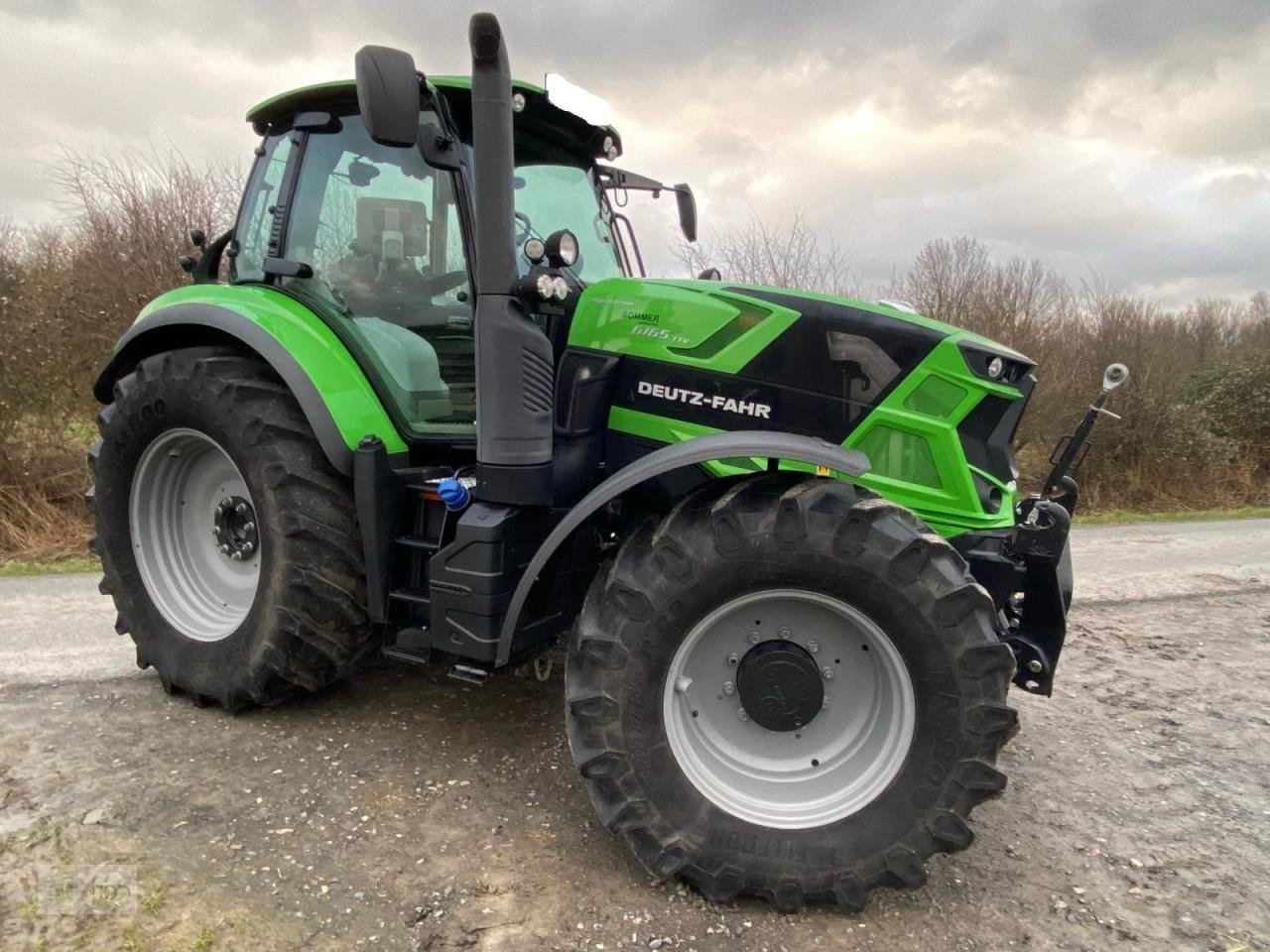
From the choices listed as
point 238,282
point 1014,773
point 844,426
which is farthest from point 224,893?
point 1014,773

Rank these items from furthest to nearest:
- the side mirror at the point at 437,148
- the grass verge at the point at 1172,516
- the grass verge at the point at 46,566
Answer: the grass verge at the point at 1172,516, the grass verge at the point at 46,566, the side mirror at the point at 437,148

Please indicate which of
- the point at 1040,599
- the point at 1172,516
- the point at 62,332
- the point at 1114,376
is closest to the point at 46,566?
the point at 62,332

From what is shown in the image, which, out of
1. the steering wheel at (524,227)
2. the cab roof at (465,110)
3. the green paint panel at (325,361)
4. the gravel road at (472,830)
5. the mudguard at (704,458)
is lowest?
the gravel road at (472,830)

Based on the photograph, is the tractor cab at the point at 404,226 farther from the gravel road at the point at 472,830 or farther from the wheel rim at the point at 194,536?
the gravel road at the point at 472,830

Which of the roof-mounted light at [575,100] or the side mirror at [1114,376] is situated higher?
the roof-mounted light at [575,100]

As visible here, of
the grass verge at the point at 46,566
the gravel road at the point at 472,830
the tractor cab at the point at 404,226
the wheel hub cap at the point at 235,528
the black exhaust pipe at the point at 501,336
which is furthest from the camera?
the grass verge at the point at 46,566

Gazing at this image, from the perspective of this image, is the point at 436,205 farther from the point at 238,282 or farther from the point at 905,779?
the point at 905,779

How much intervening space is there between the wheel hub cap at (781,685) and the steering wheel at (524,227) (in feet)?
5.85

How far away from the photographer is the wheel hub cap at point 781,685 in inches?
92.9

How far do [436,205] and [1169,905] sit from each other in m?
3.32

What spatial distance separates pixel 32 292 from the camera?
7586 mm

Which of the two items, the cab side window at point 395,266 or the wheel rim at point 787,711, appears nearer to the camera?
Result: the wheel rim at point 787,711

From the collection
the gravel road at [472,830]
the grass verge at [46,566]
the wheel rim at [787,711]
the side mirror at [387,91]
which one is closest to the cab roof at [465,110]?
the side mirror at [387,91]

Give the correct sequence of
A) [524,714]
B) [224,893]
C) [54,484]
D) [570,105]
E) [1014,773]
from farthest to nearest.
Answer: [54,484]
[524,714]
[1014,773]
[570,105]
[224,893]
